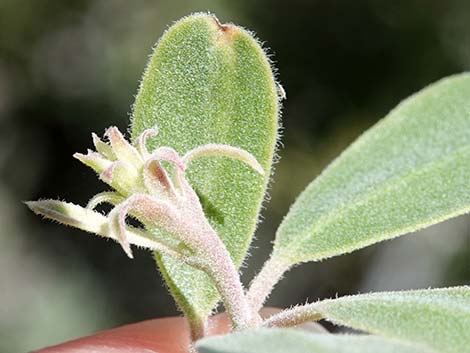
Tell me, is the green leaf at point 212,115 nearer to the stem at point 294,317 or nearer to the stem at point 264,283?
the stem at point 264,283

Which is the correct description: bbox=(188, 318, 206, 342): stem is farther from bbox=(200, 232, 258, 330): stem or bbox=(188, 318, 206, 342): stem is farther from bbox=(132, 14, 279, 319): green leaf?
bbox=(200, 232, 258, 330): stem

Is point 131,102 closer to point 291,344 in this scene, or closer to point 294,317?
point 294,317

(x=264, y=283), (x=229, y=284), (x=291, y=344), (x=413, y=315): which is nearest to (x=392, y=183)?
(x=264, y=283)

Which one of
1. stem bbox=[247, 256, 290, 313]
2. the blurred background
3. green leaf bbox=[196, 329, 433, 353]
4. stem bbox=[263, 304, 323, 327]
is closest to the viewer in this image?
green leaf bbox=[196, 329, 433, 353]

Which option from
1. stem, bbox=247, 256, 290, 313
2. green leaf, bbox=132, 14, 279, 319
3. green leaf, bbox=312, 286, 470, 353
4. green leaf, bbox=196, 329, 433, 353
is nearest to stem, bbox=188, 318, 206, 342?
green leaf, bbox=132, 14, 279, 319

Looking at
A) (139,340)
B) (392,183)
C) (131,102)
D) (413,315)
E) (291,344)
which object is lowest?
(291,344)
